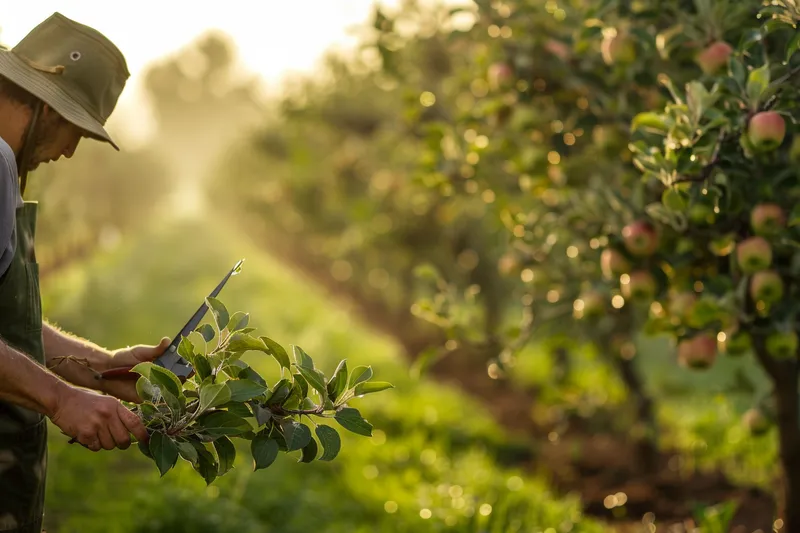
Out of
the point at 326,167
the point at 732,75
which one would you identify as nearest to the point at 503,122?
the point at 732,75

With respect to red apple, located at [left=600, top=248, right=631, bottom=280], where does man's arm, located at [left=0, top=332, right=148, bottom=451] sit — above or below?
above

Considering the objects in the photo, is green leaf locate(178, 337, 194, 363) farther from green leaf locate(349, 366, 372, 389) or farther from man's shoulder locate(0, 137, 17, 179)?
man's shoulder locate(0, 137, 17, 179)

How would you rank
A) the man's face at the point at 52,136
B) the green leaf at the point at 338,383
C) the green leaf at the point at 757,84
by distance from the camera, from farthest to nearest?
the green leaf at the point at 757,84 < the man's face at the point at 52,136 < the green leaf at the point at 338,383

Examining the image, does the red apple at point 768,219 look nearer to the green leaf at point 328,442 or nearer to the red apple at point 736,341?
the red apple at point 736,341

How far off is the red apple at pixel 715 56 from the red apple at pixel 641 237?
1.86ft

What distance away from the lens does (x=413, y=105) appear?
4.22 metres

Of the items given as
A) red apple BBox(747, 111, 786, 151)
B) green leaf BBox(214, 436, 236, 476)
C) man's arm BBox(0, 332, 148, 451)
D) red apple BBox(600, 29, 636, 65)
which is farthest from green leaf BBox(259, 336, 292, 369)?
red apple BBox(600, 29, 636, 65)

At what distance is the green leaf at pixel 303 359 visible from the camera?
6.28ft

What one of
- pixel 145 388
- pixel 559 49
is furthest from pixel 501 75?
pixel 145 388

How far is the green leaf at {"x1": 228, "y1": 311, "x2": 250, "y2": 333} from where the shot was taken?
6.30 feet

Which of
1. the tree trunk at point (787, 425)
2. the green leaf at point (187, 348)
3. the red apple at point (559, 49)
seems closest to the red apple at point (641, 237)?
the tree trunk at point (787, 425)

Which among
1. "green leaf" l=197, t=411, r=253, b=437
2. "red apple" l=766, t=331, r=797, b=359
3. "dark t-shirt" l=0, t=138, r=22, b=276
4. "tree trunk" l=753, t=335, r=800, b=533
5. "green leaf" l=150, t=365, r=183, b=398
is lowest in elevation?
"tree trunk" l=753, t=335, r=800, b=533

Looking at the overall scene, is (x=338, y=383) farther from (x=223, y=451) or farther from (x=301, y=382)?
(x=223, y=451)

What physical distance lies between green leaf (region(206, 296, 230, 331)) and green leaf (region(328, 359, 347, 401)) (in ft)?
0.93
